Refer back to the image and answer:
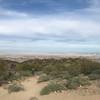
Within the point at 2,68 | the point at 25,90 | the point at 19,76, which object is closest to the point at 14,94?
the point at 25,90

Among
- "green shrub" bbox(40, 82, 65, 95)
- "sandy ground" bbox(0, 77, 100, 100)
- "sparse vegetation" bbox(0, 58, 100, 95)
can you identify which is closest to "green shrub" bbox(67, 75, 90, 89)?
"sparse vegetation" bbox(0, 58, 100, 95)

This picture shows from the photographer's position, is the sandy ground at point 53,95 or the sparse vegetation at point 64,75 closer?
the sandy ground at point 53,95

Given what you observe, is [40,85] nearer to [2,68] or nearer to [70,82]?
[70,82]

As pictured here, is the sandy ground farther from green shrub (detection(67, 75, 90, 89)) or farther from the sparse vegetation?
green shrub (detection(67, 75, 90, 89))

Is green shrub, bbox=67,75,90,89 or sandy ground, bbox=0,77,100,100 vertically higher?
green shrub, bbox=67,75,90,89

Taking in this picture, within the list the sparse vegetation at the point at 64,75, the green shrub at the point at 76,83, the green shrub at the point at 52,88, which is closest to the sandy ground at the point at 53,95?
the green shrub at the point at 52,88

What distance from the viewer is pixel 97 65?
35594 millimetres

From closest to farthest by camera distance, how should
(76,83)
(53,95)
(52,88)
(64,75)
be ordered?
(53,95), (52,88), (76,83), (64,75)

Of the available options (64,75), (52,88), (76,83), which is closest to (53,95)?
Answer: (52,88)

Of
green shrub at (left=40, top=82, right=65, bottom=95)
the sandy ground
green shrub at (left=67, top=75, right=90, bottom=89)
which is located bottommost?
the sandy ground

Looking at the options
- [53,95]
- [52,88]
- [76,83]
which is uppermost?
[76,83]

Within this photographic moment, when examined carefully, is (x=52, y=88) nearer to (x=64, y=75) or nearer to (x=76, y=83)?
(x=76, y=83)

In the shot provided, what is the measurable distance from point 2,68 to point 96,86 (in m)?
16.5

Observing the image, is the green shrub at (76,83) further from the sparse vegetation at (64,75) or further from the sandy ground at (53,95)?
the sandy ground at (53,95)
